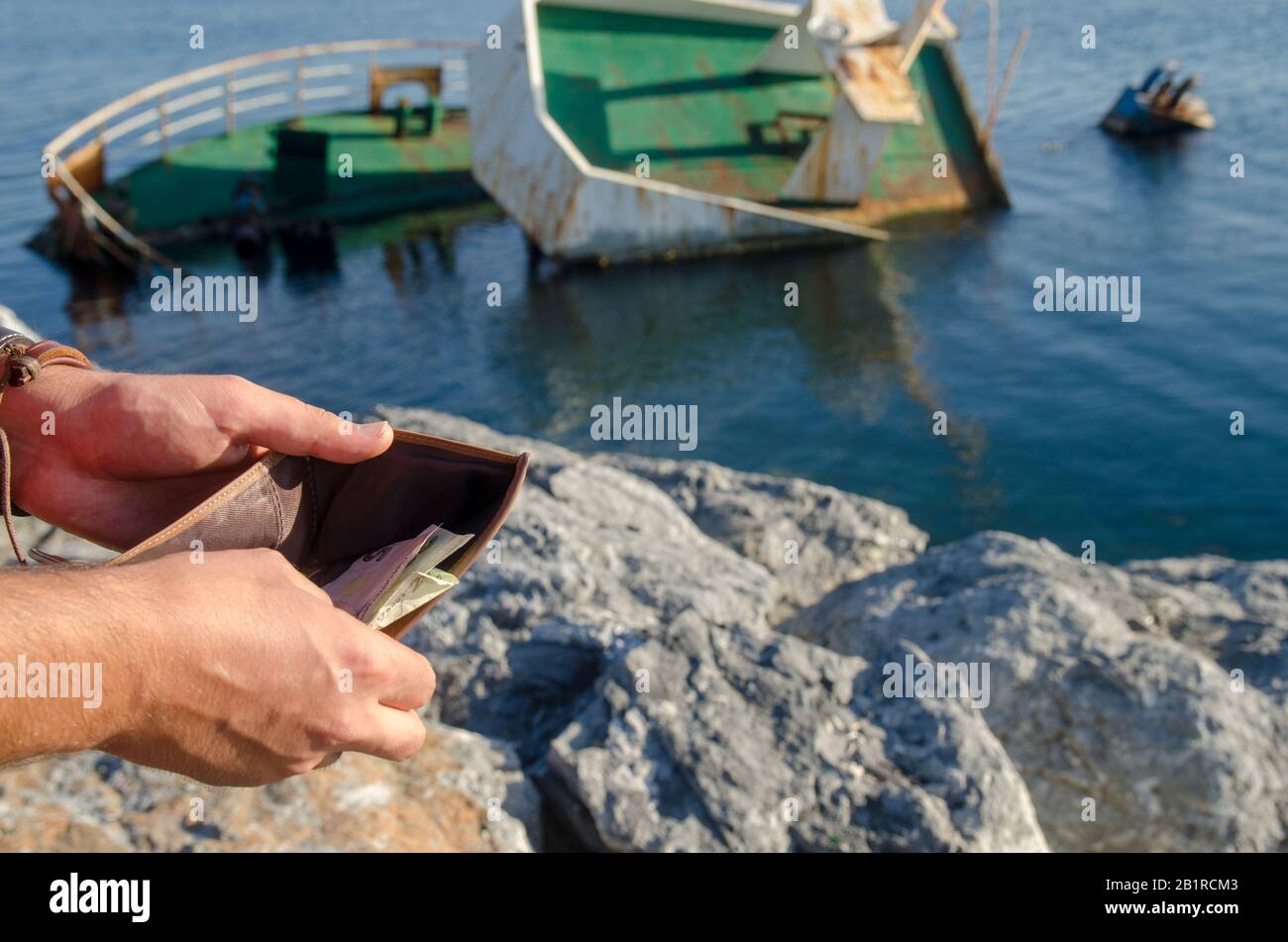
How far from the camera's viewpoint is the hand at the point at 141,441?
2881 mm

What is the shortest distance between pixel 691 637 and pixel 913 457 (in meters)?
6.14

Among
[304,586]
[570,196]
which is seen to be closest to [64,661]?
[304,586]

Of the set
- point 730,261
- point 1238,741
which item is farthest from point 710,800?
point 730,261

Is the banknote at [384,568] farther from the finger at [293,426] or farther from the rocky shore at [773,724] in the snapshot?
the rocky shore at [773,724]

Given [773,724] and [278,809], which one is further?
[773,724]

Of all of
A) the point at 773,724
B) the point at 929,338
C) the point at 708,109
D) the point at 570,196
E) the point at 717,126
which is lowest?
the point at 773,724

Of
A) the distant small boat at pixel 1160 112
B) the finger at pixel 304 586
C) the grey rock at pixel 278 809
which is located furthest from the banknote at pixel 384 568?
the distant small boat at pixel 1160 112

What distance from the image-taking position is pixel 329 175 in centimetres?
1908

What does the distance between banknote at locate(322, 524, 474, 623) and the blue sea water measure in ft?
21.9

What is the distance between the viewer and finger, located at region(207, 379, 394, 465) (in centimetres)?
285

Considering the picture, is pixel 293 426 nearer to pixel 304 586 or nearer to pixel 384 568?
pixel 384 568

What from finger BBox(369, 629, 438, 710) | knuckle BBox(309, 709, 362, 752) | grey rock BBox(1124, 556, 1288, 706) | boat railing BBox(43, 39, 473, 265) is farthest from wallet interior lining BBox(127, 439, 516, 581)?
boat railing BBox(43, 39, 473, 265)

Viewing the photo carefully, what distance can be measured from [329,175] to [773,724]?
17332mm

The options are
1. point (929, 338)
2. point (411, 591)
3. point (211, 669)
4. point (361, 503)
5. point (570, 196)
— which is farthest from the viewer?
point (570, 196)
